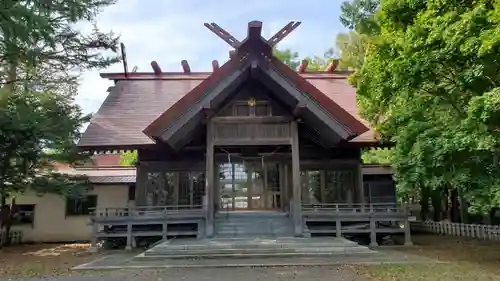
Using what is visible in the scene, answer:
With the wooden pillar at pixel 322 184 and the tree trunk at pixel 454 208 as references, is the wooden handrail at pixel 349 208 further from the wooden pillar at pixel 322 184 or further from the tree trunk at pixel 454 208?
the tree trunk at pixel 454 208

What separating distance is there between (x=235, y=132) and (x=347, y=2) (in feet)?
17.4

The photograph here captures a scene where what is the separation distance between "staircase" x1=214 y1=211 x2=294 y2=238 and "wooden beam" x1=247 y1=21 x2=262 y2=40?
18.7 ft

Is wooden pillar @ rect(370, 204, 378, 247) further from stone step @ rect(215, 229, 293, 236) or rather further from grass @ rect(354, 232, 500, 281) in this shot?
stone step @ rect(215, 229, 293, 236)

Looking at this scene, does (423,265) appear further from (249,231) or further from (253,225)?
(253,225)

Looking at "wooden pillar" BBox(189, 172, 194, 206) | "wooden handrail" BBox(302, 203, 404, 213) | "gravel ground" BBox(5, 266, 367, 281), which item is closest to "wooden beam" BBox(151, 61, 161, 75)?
"wooden pillar" BBox(189, 172, 194, 206)

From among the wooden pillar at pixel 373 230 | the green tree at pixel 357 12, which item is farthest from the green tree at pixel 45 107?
the wooden pillar at pixel 373 230

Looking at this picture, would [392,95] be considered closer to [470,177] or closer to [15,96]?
[470,177]

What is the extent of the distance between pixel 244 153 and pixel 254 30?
5.19 meters

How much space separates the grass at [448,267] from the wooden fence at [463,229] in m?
1.77

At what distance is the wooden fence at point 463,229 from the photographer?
13706 millimetres

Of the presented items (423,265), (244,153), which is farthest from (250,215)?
(423,265)

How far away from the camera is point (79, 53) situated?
1477cm

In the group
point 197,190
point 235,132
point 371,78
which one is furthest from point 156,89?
point 371,78

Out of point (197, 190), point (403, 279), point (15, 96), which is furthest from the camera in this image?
point (197, 190)
